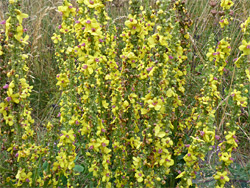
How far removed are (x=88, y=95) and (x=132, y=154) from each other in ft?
2.50

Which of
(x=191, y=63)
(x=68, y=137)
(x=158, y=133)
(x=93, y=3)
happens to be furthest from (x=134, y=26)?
(x=191, y=63)

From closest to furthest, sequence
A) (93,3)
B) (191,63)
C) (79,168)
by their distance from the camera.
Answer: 1. (93,3)
2. (79,168)
3. (191,63)

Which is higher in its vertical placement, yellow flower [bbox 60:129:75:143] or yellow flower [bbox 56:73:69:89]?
yellow flower [bbox 56:73:69:89]

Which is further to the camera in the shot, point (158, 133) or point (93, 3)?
point (93, 3)

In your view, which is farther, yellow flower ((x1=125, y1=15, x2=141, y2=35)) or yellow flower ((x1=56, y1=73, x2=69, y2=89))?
yellow flower ((x1=56, y1=73, x2=69, y2=89))

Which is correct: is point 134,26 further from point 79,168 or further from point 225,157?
point 79,168

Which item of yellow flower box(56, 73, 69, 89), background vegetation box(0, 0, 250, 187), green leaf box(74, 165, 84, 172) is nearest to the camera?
yellow flower box(56, 73, 69, 89)

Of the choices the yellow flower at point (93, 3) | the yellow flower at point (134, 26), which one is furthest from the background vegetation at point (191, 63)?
the yellow flower at point (93, 3)

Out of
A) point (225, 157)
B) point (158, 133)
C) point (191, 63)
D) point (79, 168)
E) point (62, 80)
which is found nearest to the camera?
point (158, 133)

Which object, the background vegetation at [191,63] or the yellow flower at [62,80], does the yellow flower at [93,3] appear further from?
the background vegetation at [191,63]

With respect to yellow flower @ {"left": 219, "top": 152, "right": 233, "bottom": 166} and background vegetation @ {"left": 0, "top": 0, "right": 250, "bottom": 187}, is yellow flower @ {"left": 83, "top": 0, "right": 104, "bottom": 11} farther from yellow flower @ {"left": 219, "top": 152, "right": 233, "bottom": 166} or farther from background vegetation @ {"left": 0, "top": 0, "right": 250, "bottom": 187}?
yellow flower @ {"left": 219, "top": 152, "right": 233, "bottom": 166}

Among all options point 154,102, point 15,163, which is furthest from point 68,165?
point 154,102

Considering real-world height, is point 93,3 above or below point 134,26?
above

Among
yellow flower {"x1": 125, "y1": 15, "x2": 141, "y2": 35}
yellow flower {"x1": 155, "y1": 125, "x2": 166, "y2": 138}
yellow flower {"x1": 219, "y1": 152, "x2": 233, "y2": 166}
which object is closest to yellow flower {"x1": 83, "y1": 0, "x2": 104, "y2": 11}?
yellow flower {"x1": 125, "y1": 15, "x2": 141, "y2": 35}
